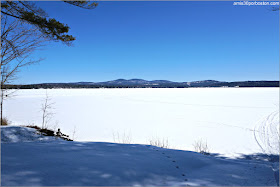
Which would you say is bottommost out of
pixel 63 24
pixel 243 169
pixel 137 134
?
pixel 137 134

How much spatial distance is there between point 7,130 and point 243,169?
17.7ft

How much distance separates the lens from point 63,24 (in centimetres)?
489

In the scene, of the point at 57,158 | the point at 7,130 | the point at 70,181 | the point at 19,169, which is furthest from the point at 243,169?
the point at 7,130

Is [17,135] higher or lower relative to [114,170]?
lower

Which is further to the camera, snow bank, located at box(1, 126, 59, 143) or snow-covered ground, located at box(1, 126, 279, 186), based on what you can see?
snow bank, located at box(1, 126, 59, 143)

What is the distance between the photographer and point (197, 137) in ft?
27.4

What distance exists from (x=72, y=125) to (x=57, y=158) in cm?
941

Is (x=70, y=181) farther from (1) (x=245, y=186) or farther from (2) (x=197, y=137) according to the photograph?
(2) (x=197, y=137)

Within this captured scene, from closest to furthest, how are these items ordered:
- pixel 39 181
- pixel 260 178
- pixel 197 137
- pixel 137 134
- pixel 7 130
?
pixel 39 181 → pixel 260 178 → pixel 7 130 → pixel 197 137 → pixel 137 134

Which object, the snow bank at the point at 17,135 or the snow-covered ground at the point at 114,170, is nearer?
the snow-covered ground at the point at 114,170

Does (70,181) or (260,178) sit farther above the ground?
(70,181)

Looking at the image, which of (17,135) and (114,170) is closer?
(114,170)

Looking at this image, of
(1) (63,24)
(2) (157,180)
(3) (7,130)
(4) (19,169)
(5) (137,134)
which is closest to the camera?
(4) (19,169)

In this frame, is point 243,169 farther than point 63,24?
No
